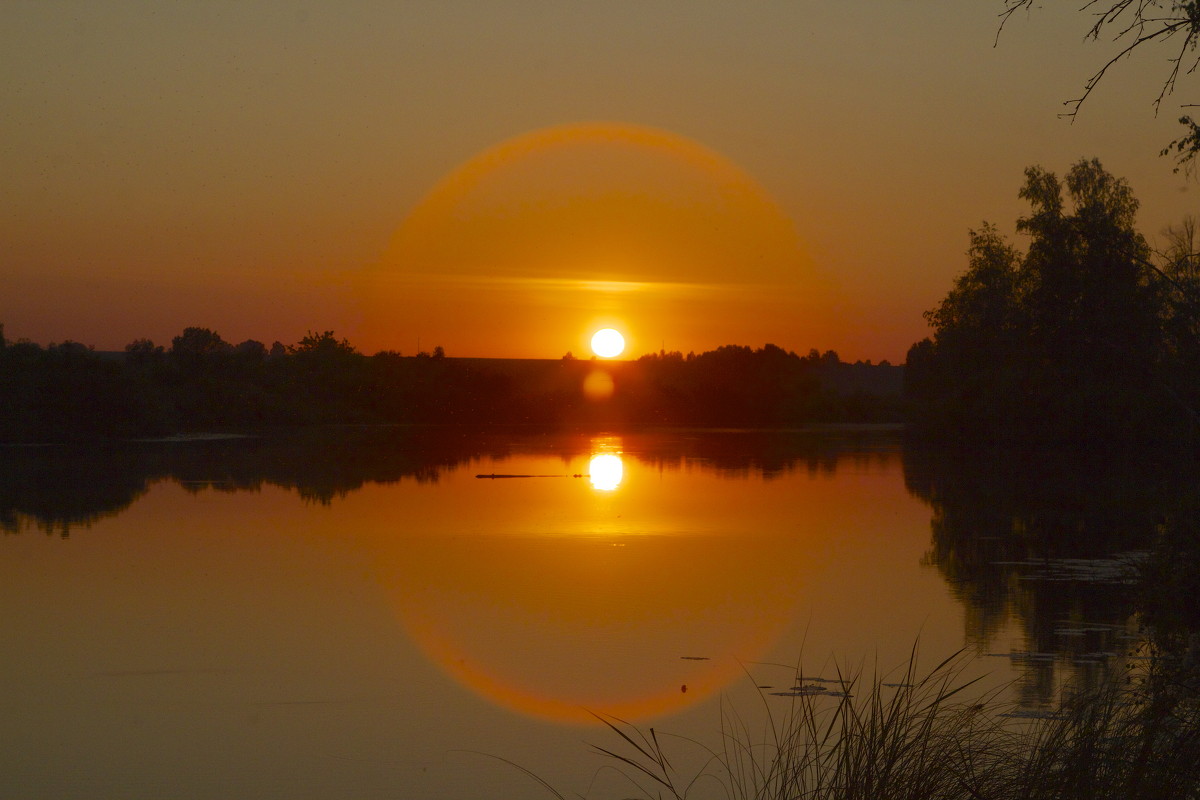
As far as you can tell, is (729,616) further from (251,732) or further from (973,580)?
(251,732)

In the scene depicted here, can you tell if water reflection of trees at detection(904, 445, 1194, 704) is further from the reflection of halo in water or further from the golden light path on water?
the reflection of halo in water

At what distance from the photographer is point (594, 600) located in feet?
40.1

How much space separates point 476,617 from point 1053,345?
34469 millimetres

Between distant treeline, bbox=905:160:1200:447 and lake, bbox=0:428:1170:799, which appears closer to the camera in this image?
lake, bbox=0:428:1170:799

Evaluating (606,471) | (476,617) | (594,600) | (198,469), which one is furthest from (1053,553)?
(198,469)

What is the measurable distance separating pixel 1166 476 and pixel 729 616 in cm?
2035

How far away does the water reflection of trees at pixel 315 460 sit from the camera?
898 inches

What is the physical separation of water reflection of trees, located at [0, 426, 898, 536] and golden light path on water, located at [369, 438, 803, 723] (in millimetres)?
6182

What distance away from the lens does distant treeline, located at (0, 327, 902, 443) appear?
4497 centimetres

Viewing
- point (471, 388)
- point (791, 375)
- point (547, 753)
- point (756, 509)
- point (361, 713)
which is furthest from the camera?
point (791, 375)

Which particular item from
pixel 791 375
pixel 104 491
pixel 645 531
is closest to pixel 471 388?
pixel 791 375

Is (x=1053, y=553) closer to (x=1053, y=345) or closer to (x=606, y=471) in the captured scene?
(x=606, y=471)

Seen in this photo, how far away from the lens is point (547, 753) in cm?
756

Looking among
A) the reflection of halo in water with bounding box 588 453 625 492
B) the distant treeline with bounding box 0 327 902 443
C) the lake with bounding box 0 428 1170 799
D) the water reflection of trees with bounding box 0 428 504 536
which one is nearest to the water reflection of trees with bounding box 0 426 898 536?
the water reflection of trees with bounding box 0 428 504 536
